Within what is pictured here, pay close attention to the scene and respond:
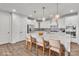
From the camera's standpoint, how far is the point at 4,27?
4.99m

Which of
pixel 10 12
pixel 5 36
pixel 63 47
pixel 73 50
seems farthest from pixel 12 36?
pixel 63 47

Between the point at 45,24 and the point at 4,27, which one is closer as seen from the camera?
the point at 45,24

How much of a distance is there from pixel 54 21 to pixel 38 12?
2.54 ft

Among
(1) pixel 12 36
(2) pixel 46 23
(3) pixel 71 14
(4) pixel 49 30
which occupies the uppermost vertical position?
(3) pixel 71 14

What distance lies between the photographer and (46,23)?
11.7ft

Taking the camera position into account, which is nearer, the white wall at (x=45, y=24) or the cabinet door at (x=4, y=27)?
the white wall at (x=45, y=24)

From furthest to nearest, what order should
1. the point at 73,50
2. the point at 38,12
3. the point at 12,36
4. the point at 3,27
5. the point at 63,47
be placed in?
the point at 12,36, the point at 3,27, the point at 38,12, the point at 73,50, the point at 63,47

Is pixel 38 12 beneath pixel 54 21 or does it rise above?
above

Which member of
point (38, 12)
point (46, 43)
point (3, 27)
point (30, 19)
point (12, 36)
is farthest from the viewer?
point (12, 36)

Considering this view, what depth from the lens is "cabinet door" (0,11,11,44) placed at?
475cm

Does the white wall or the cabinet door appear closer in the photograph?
the white wall

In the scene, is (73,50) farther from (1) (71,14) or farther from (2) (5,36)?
(2) (5,36)

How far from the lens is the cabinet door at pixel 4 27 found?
4754mm

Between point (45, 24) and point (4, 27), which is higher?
point (45, 24)
